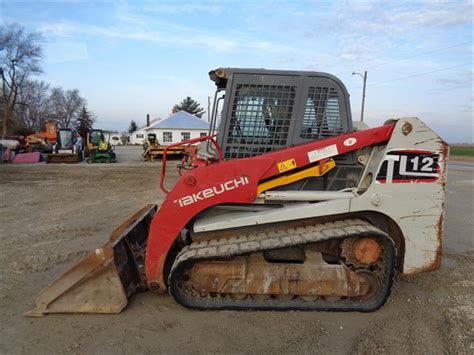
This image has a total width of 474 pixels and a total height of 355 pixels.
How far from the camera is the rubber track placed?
10.1 feet

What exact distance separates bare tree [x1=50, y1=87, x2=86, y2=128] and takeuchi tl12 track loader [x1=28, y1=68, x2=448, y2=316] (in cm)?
7280

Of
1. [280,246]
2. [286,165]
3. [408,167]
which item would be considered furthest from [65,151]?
[408,167]

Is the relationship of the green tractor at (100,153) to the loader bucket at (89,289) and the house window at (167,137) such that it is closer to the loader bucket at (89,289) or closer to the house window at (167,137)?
the loader bucket at (89,289)

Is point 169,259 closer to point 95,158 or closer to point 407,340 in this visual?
point 407,340

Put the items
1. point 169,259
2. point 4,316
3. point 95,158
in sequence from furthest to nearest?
point 95,158
point 169,259
point 4,316

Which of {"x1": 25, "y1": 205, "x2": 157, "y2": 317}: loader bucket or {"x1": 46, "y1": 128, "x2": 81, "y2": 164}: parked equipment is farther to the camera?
{"x1": 46, "y1": 128, "x2": 81, "y2": 164}: parked equipment

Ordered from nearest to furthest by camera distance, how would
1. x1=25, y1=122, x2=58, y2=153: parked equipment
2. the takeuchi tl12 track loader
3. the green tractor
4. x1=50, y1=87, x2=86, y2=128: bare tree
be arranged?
the takeuchi tl12 track loader, the green tractor, x1=25, y1=122, x2=58, y2=153: parked equipment, x1=50, y1=87, x2=86, y2=128: bare tree

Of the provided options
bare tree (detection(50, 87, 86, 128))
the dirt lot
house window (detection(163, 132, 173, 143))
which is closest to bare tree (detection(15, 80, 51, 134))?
bare tree (detection(50, 87, 86, 128))

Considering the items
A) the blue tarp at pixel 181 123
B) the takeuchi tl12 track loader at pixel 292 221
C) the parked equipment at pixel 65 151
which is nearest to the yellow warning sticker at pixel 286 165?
the takeuchi tl12 track loader at pixel 292 221

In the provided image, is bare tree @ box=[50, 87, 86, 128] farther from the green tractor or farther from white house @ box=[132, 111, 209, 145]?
the green tractor

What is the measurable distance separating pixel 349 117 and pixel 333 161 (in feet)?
1.74

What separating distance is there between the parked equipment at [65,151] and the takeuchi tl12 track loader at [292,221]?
19964 millimetres

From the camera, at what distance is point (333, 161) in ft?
11.3

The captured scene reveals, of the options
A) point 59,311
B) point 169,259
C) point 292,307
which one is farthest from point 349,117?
point 59,311
